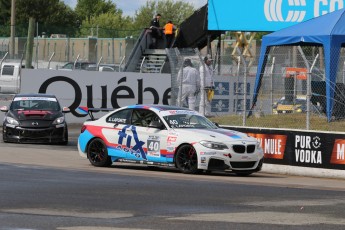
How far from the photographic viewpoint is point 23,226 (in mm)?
11297

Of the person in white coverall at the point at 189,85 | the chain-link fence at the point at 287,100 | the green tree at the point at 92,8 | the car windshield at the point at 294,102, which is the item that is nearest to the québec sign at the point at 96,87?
the person in white coverall at the point at 189,85

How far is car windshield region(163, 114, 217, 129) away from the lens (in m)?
20.2

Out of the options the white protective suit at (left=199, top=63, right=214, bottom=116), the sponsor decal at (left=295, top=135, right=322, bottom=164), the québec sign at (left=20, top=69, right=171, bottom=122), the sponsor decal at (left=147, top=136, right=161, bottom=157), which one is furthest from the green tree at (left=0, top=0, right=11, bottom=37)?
the sponsor decal at (left=147, top=136, right=161, bottom=157)

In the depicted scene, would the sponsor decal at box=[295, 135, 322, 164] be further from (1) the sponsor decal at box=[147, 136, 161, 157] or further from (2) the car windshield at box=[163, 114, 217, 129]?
(1) the sponsor decal at box=[147, 136, 161, 157]

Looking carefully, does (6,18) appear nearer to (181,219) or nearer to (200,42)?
(200,42)

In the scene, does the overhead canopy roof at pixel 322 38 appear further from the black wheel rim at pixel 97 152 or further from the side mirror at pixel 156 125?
the black wheel rim at pixel 97 152

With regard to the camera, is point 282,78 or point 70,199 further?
point 282,78

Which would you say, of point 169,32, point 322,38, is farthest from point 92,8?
point 322,38

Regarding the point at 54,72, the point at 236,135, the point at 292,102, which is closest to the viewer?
the point at 236,135

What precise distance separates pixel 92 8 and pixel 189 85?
9700 cm

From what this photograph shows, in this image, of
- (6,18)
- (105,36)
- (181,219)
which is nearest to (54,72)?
(105,36)

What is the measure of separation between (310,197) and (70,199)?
12.2 ft

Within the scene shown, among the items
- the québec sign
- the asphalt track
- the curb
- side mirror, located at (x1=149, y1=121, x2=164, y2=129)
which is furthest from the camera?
the québec sign

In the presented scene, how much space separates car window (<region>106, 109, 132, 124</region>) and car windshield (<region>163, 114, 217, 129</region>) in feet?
2.94
